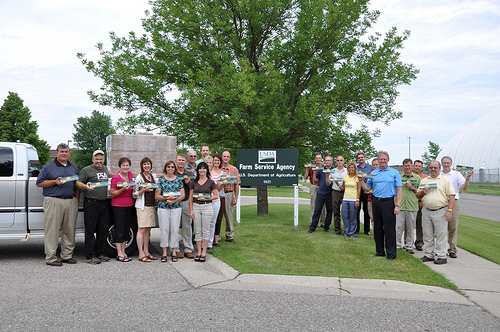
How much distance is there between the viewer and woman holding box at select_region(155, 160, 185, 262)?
7691 millimetres

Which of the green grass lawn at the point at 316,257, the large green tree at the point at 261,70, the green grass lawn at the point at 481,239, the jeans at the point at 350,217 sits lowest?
the green grass lawn at the point at 481,239

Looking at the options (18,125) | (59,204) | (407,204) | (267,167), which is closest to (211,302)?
(59,204)

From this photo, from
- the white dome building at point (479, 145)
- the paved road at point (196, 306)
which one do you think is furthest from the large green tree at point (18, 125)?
the white dome building at point (479, 145)

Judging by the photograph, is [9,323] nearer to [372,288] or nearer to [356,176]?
[372,288]

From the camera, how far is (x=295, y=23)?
13.5 m

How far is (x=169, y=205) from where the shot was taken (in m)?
7.79

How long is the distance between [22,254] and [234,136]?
8192 mm

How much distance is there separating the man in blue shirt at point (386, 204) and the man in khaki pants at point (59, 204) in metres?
5.59

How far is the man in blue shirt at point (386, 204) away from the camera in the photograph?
26.6 ft

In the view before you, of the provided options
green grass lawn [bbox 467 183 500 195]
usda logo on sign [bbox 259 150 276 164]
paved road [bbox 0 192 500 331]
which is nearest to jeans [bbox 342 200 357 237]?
usda logo on sign [bbox 259 150 276 164]

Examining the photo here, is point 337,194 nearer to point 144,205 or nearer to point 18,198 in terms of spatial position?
point 144,205

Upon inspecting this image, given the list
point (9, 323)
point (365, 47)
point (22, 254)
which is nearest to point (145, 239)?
point (22, 254)

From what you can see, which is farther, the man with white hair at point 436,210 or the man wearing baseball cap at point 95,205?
the man with white hair at point 436,210

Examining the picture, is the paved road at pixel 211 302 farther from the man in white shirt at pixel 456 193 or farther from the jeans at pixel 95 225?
the man in white shirt at pixel 456 193
